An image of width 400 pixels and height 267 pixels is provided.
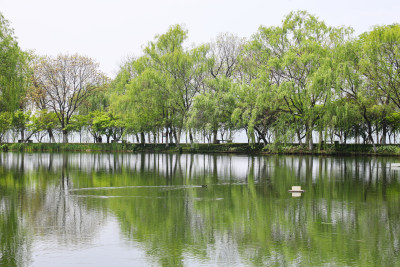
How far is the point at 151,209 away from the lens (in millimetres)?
12570

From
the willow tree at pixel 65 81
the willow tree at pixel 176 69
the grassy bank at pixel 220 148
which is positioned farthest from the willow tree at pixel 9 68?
the willow tree at pixel 65 81

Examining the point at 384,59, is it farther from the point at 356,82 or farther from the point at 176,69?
the point at 176,69

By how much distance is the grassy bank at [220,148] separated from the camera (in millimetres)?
47688

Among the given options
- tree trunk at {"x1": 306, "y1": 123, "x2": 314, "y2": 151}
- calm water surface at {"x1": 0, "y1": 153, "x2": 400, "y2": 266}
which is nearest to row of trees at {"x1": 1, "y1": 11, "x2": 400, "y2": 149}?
tree trunk at {"x1": 306, "y1": 123, "x2": 314, "y2": 151}

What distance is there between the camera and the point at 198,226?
10195mm

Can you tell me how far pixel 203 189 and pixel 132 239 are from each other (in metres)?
8.30

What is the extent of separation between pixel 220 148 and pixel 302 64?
16.4 meters

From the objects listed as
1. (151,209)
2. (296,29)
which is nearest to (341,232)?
(151,209)

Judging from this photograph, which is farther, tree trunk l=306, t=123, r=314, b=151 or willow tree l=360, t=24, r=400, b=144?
tree trunk l=306, t=123, r=314, b=151

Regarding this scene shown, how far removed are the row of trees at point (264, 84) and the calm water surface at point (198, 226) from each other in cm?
2294

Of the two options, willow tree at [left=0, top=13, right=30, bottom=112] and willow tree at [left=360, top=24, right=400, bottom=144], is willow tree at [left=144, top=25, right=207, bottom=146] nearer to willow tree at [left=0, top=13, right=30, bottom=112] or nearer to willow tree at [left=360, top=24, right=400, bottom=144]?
willow tree at [left=360, top=24, right=400, bottom=144]

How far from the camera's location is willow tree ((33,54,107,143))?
2694 inches

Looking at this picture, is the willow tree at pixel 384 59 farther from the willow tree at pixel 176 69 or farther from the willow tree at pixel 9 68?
the willow tree at pixel 9 68

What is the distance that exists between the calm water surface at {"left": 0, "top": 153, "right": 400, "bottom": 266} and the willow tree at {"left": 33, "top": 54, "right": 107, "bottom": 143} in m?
53.7
